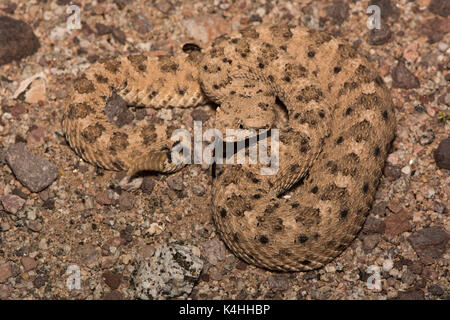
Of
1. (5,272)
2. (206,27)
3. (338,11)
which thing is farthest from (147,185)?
(338,11)

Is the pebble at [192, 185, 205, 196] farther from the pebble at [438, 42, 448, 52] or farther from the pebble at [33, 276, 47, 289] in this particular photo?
the pebble at [438, 42, 448, 52]

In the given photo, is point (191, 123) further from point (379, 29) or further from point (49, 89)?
point (379, 29)

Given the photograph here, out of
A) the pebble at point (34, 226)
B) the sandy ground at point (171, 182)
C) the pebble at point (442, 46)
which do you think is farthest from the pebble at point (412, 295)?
the pebble at point (34, 226)

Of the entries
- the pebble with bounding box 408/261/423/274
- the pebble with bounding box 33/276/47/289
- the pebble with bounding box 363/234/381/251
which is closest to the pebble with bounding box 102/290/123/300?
the pebble with bounding box 33/276/47/289

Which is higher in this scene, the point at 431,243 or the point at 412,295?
the point at 431,243

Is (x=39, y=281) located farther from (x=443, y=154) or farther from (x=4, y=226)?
(x=443, y=154)

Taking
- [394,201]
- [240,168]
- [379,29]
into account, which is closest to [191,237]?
[240,168]
